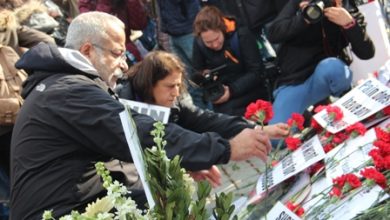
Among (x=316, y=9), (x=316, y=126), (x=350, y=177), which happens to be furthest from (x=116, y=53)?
(x=316, y=9)

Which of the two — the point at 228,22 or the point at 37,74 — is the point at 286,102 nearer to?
the point at 228,22

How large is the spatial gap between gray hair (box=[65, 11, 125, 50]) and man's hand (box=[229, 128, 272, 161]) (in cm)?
76

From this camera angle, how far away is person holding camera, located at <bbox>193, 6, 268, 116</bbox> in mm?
4727

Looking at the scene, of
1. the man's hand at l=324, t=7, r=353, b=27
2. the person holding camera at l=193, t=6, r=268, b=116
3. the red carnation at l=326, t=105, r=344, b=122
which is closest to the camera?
the red carnation at l=326, t=105, r=344, b=122

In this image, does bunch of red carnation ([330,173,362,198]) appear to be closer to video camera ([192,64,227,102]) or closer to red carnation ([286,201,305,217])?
red carnation ([286,201,305,217])

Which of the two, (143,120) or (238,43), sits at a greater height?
(143,120)

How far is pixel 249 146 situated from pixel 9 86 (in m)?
1.70

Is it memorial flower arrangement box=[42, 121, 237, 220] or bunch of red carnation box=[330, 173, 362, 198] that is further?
bunch of red carnation box=[330, 173, 362, 198]

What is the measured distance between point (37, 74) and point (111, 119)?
44 cm

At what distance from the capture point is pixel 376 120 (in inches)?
94.0

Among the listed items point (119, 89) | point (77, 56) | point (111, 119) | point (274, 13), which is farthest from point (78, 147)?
point (274, 13)

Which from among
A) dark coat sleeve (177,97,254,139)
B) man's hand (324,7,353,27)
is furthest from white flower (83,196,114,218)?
man's hand (324,7,353,27)

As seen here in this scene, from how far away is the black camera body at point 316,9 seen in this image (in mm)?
3648

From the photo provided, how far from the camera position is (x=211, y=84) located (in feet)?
15.7
